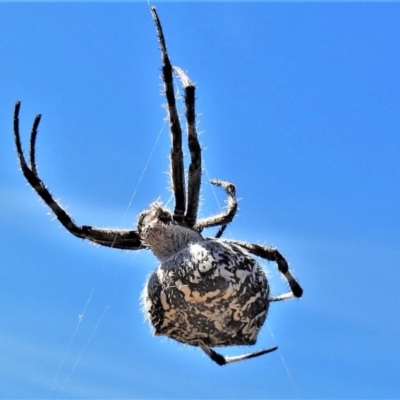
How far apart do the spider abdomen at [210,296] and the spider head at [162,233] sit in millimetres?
322

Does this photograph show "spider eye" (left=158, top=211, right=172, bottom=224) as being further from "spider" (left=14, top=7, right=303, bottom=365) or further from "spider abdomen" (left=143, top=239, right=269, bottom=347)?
"spider abdomen" (left=143, top=239, right=269, bottom=347)

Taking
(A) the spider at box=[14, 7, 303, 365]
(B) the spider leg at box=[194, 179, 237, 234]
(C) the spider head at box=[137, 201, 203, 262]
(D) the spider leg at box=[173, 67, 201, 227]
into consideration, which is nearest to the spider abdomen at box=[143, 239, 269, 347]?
(A) the spider at box=[14, 7, 303, 365]

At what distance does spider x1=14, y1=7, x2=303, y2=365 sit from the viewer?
4.39 meters

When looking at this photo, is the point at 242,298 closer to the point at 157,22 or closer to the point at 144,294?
the point at 144,294

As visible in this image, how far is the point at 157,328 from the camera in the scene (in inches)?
182

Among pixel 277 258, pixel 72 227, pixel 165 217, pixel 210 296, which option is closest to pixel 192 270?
pixel 210 296

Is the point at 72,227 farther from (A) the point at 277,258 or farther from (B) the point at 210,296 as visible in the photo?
(B) the point at 210,296

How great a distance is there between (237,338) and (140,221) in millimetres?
1329

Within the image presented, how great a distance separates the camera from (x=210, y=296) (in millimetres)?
4348

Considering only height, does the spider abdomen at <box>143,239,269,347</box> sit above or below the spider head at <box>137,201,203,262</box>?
below

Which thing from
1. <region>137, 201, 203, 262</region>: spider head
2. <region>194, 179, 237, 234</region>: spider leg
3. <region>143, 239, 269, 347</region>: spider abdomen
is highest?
<region>194, 179, 237, 234</region>: spider leg

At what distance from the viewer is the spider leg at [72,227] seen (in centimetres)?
555

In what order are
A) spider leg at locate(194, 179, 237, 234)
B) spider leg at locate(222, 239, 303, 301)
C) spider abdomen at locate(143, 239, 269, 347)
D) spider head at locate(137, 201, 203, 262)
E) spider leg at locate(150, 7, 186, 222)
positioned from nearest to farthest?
1. spider abdomen at locate(143, 239, 269, 347)
2. spider head at locate(137, 201, 203, 262)
3. spider leg at locate(150, 7, 186, 222)
4. spider leg at locate(222, 239, 303, 301)
5. spider leg at locate(194, 179, 237, 234)

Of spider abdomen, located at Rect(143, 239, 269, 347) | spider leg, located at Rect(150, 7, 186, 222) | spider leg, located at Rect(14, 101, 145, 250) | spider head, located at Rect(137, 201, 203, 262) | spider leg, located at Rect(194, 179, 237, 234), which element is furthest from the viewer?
A: spider leg, located at Rect(194, 179, 237, 234)
